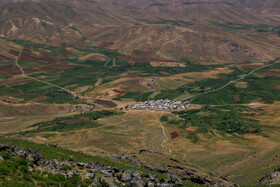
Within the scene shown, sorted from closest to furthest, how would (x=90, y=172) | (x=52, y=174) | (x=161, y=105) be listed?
(x=52, y=174) < (x=90, y=172) < (x=161, y=105)

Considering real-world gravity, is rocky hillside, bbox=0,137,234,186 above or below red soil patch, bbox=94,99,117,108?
above

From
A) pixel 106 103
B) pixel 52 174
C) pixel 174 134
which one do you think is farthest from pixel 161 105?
pixel 52 174

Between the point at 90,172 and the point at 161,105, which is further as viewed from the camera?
the point at 161,105

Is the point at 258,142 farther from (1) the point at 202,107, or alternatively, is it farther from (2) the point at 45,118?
(2) the point at 45,118

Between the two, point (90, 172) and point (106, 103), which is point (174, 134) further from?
point (90, 172)

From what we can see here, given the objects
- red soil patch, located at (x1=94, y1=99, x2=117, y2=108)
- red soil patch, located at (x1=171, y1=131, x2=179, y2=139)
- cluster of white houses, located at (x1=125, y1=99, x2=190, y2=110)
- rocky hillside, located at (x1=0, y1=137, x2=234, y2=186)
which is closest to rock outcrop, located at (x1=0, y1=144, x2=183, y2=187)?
rocky hillside, located at (x1=0, y1=137, x2=234, y2=186)

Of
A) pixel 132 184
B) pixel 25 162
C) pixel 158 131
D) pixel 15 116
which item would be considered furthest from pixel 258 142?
pixel 15 116

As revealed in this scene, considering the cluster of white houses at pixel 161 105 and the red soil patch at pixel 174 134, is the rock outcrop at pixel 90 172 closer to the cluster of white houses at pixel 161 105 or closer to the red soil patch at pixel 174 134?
the red soil patch at pixel 174 134

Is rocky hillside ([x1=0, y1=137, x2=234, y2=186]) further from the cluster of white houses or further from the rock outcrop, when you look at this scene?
the cluster of white houses
